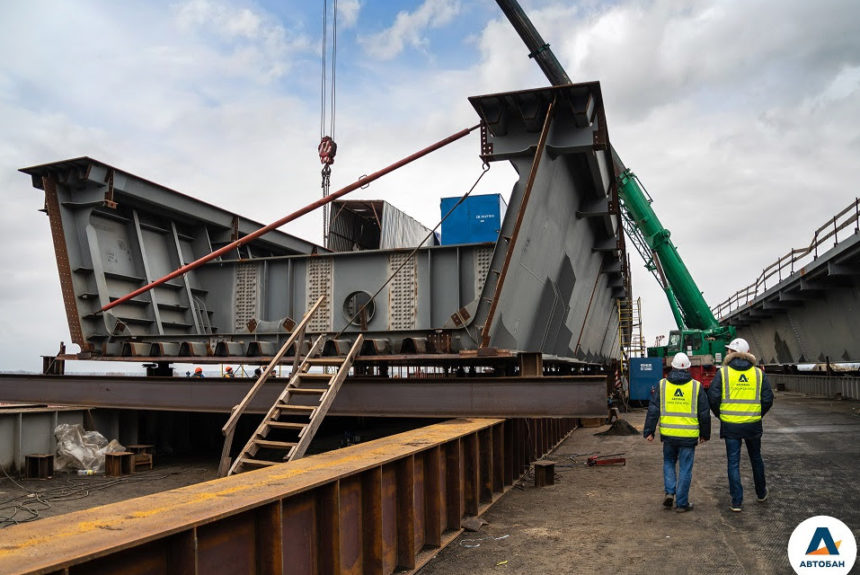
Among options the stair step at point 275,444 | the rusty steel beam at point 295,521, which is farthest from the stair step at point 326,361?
the rusty steel beam at point 295,521

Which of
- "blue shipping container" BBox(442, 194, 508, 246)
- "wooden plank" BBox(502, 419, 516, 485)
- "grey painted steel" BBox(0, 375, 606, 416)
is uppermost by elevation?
"blue shipping container" BBox(442, 194, 508, 246)

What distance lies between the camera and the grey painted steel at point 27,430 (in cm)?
962

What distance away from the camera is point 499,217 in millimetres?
15477

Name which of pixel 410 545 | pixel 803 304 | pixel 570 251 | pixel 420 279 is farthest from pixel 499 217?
pixel 803 304

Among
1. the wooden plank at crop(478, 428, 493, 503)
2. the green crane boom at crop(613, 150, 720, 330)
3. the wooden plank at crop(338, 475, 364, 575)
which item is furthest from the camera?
the green crane boom at crop(613, 150, 720, 330)

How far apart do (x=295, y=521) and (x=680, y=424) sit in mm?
4558

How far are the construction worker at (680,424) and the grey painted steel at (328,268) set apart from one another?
235cm

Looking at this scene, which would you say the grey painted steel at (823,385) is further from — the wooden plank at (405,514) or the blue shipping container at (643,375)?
the wooden plank at (405,514)

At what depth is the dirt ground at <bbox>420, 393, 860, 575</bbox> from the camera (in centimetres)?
516

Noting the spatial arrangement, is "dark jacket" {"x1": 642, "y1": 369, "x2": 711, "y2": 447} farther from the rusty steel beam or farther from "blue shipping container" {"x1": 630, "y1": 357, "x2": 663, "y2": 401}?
"blue shipping container" {"x1": 630, "y1": 357, "x2": 663, "y2": 401}

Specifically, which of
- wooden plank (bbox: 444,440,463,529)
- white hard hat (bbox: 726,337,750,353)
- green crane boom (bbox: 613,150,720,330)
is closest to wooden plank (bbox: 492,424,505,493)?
wooden plank (bbox: 444,440,463,529)

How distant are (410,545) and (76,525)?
2.74m

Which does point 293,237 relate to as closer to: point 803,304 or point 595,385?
point 595,385

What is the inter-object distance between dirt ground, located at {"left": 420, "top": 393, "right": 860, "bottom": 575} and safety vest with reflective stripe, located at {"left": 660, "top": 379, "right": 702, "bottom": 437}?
83cm
